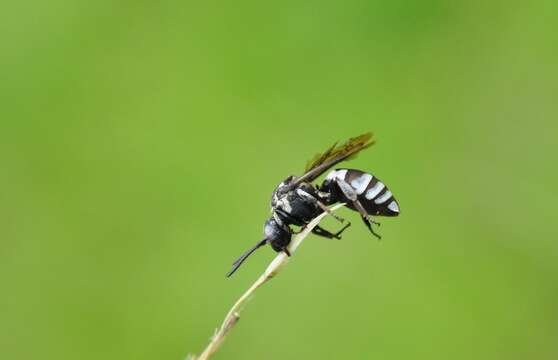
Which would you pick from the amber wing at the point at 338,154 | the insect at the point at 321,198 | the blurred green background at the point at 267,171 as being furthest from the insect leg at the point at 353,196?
the blurred green background at the point at 267,171

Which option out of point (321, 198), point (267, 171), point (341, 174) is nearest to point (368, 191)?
point (341, 174)

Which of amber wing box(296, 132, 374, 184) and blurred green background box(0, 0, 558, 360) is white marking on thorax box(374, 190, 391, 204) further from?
blurred green background box(0, 0, 558, 360)

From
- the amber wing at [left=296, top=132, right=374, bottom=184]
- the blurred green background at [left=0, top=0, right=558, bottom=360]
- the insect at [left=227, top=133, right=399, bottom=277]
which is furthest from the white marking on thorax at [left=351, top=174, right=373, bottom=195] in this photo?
the blurred green background at [left=0, top=0, right=558, bottom=360]

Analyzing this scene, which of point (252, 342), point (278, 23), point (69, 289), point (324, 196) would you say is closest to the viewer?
point (324, 196)

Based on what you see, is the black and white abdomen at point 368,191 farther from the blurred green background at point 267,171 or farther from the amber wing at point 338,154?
the blurred green background at point 267,171

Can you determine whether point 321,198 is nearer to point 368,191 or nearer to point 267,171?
point 368,191

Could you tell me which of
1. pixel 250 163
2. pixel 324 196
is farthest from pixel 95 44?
pixel 324 196

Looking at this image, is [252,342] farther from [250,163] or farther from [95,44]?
[95,44]
